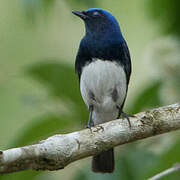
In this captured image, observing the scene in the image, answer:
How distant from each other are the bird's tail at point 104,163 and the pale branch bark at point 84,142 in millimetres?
931

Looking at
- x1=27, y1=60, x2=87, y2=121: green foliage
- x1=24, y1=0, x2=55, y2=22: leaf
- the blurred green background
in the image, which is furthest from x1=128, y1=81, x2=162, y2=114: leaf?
x1=24, y1=0, x2=55, y2=22: leaf

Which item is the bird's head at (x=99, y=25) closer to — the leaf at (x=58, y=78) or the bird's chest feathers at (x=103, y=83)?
the bird's chest feathers at (x=103, y=83)

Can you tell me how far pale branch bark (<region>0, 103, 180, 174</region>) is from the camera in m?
2.72

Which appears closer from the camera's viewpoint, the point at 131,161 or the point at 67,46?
the point at 131,161

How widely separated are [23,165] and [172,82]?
2.56 metres

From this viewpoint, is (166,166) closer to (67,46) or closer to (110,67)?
(110,67)

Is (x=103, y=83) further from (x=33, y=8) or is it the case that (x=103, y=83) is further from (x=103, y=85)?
(x=33, y=8)

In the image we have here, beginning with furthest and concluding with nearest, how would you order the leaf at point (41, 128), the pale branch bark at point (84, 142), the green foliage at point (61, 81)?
the green foliage at point (61, 81) → the leaf at point (41, 128) → the pale branch bark at point (84, 142)

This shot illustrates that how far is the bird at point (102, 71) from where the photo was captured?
4578 mm

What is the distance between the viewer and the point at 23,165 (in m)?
2.75

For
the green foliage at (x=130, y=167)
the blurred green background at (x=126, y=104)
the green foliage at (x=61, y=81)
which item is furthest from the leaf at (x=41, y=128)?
the green foliage at (x=130, y=167)

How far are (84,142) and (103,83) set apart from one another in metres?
1.55

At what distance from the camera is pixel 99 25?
5.14 meters

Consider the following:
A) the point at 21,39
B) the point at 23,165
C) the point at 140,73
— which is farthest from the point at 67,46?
the point at 23,165
